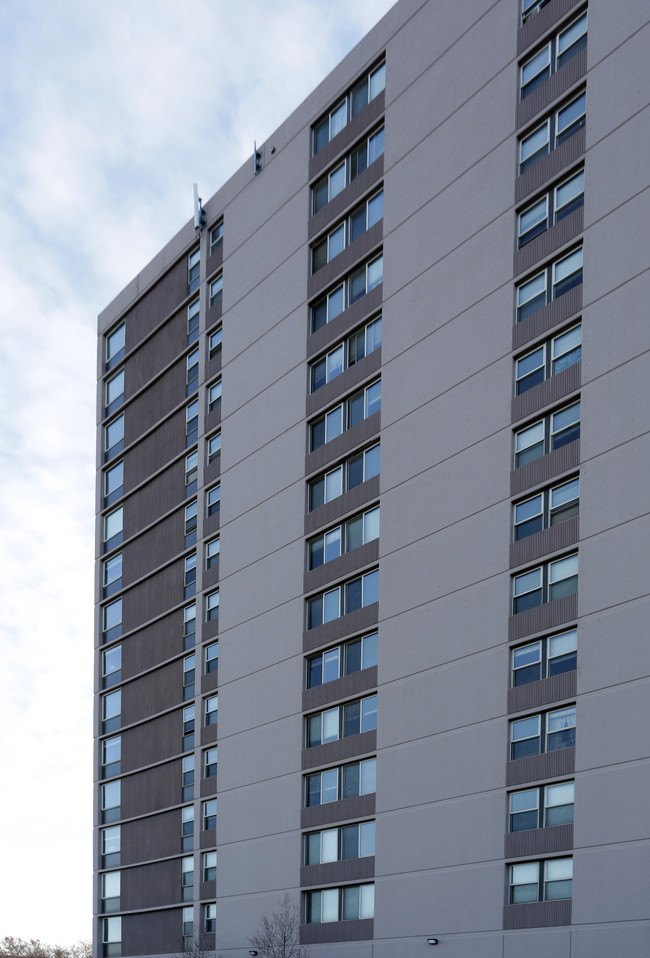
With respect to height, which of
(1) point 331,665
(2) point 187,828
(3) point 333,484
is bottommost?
(2) point 187,828

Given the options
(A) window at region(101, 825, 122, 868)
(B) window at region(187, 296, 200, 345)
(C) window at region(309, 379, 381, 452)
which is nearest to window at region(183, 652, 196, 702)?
(A) window at region(101, 825, 122, 868)

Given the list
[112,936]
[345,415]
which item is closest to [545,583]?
[345,415]

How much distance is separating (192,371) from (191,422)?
97.9 inches

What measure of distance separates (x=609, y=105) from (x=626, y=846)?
2204 cm

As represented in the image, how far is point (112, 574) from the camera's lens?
67000mm

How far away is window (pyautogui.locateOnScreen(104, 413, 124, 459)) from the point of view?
2680 inches

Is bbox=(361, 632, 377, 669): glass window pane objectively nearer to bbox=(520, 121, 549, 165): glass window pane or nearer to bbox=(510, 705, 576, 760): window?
bbox=(510, 705, 576, 760): window

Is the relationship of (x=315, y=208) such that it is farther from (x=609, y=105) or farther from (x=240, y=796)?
(x=240, y=796)

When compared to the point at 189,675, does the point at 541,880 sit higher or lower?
lower

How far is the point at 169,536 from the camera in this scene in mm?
61531

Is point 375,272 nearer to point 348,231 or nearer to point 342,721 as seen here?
point 348,231

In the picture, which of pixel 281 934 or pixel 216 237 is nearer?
pixel 281 934

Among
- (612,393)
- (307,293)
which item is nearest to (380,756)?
(612,393)

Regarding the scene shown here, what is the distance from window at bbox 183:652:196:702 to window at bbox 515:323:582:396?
22.7 metres
